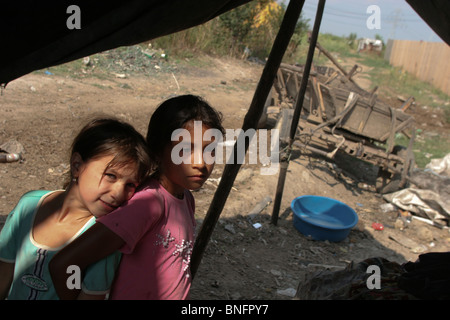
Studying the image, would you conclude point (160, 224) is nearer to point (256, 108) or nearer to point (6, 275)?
point (6, 275)

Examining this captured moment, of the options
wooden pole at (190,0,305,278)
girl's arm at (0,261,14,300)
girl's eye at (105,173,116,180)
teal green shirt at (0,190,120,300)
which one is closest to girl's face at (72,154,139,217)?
girl's eye at (105,173,116,180)

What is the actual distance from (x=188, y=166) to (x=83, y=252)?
478 mm

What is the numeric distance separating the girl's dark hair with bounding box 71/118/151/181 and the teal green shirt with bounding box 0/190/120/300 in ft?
0.85

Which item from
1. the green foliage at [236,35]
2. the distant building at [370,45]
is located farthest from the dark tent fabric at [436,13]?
the distant building at [370,45]

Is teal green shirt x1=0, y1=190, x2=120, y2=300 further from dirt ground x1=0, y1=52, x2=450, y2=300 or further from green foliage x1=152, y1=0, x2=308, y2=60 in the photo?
green foliage x1=152, y1=0, x2=308, y2=60

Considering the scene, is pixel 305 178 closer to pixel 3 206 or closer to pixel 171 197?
pixel 3 206

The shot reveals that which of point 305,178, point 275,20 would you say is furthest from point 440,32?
point 275,20

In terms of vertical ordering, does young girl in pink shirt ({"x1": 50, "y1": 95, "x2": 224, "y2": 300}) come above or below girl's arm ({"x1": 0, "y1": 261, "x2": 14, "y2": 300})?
above

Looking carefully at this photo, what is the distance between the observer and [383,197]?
661cm

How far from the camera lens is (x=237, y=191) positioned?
531 centimetres

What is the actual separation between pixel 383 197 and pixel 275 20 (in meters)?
13.5

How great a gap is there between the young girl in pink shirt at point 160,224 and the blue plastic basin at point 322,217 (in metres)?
3.41

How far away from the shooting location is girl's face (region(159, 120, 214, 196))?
4.61 feet

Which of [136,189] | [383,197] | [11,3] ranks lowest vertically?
[383,197]
